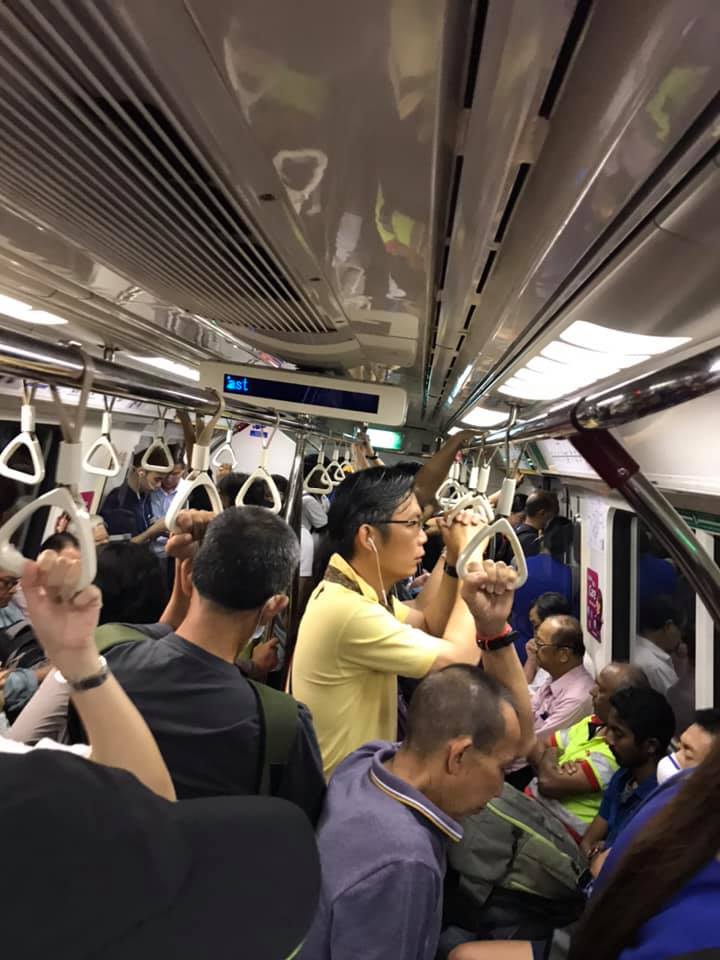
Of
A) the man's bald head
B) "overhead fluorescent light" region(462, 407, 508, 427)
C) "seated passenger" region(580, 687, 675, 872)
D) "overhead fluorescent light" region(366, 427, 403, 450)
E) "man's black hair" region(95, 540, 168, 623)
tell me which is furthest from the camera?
"overhead fluorescent light" region(366, 427, 403, 450)

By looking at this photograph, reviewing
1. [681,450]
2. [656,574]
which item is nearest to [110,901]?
[681,450]

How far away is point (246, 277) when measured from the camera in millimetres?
2031

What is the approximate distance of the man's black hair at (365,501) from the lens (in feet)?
7.29

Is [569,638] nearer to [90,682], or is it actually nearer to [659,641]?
[659,641]

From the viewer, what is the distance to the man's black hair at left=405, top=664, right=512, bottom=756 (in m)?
1.66

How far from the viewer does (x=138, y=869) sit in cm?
35

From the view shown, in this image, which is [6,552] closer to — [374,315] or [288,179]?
[288,179]

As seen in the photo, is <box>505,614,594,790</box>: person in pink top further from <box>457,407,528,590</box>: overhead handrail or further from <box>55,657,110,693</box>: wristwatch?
<box>55,657,110,693</box>: wristwatch

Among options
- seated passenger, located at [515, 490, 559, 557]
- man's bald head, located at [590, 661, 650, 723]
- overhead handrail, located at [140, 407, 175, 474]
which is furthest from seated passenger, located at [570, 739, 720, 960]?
seated passenger, located at [515, 490, 559, 557]

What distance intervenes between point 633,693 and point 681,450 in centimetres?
133

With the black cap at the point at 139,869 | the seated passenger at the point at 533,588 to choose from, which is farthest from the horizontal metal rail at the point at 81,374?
the seated passenger at the point at 533,588

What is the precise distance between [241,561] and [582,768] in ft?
8.37

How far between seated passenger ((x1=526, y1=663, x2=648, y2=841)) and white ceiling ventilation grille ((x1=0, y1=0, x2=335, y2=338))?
110 inches

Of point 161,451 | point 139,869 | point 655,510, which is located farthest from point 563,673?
point 139,869
